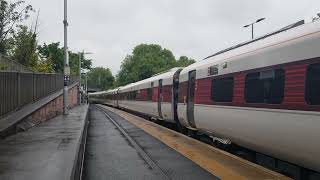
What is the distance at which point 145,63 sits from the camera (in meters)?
128

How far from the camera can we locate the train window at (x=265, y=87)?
34.9ft

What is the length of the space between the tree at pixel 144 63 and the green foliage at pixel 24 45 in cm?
8339

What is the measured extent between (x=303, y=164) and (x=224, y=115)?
15.0 ft

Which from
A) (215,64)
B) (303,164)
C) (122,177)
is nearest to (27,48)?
(215,64)

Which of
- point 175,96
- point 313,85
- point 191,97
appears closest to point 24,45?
point 175,96

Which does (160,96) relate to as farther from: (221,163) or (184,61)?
(184,61)

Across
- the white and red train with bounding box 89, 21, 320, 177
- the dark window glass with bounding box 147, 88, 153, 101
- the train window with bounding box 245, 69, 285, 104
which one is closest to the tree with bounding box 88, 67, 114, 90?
the dark window glass with bounding box 147, 88, 153, 101

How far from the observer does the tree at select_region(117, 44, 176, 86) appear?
127625 mm

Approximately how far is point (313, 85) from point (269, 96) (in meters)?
1.87

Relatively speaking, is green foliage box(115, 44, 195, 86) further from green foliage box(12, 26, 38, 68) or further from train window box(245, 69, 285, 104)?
train window box(245, 69, 285, 104)

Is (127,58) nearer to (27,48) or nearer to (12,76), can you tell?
(27,48)

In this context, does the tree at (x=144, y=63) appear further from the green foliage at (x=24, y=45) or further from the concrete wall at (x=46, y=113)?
the concrete wall at (x=46, y=113)

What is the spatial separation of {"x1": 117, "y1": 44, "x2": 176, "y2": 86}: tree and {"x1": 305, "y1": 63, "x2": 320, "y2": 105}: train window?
11414 cm

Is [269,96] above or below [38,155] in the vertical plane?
above
